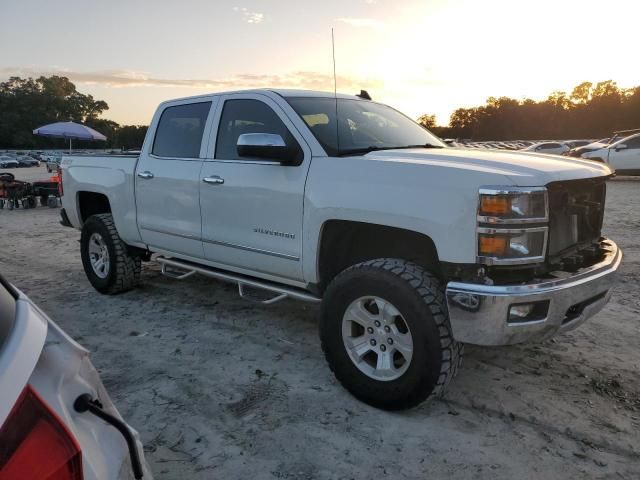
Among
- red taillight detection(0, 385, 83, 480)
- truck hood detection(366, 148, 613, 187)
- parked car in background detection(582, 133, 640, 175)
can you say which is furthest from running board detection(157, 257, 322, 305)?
parked car in background detection(582, 133, 640, 175)

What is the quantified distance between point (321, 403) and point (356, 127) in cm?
202

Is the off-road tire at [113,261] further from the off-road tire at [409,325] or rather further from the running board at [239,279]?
the off-road tire at [409,325]

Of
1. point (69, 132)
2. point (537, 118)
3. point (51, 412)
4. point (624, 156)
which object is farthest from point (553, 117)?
point (51, 412)

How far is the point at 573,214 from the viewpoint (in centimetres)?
325

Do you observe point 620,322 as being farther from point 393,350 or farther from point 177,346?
point 177,346

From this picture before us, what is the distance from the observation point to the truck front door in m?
3.68

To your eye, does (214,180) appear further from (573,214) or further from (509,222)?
(573,214)

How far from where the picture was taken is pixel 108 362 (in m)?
3.97

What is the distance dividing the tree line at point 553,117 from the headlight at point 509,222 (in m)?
58.9

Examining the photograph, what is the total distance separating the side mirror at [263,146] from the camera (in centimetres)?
350

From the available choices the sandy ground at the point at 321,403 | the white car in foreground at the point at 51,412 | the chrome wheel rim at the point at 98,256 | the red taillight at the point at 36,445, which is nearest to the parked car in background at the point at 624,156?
the sandy ground at the point at 321,403

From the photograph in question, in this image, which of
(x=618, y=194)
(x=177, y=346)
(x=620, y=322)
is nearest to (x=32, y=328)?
(x=177, y=346)

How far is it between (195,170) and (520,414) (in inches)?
120

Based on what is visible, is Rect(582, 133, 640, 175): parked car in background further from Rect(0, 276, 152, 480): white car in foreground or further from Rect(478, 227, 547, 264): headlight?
Rect(0, 276, 152, 480): white car in foreground
